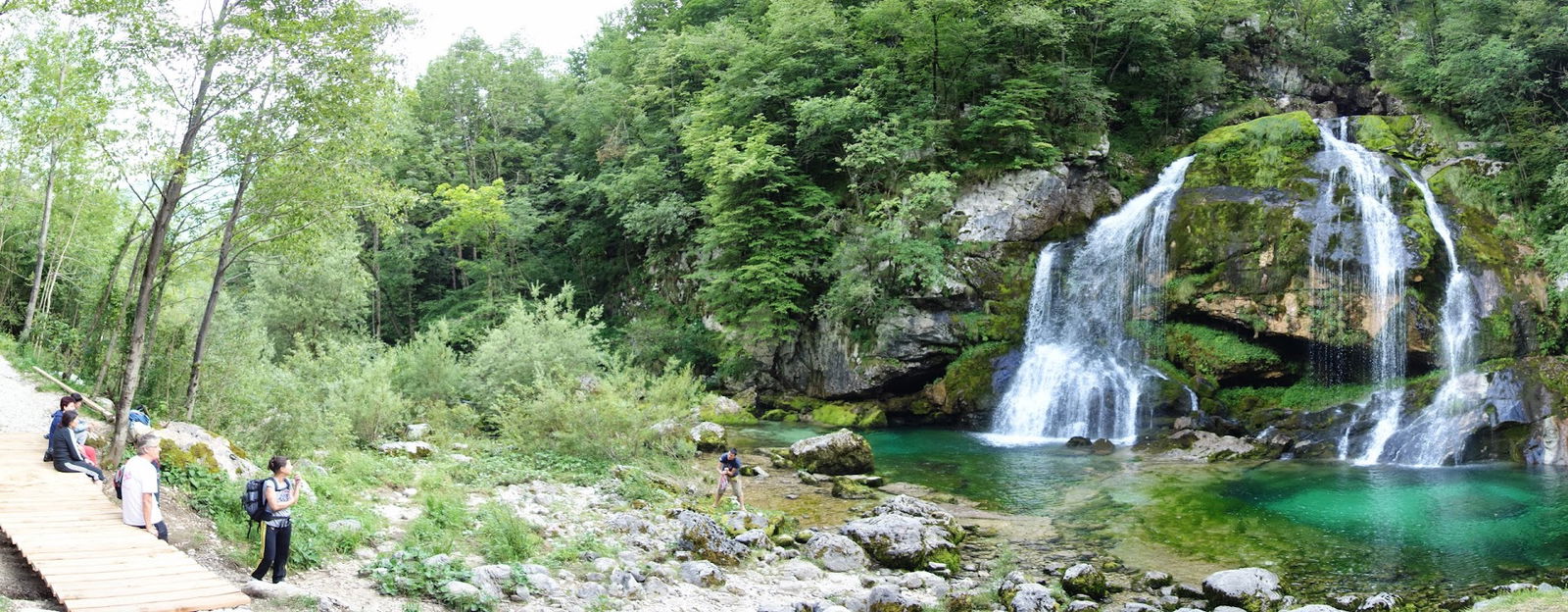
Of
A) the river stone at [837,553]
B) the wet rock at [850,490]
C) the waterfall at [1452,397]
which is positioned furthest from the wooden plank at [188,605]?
the waterfall at [1452,397]

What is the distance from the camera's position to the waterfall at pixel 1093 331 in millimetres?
23016

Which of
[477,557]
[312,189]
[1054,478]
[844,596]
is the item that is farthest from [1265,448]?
[312,189]

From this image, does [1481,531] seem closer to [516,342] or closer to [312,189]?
[312,189]

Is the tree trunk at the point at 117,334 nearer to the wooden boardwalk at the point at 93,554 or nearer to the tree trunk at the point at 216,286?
the tree trunk at the point at 216,286

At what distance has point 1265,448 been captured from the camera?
19953 mm

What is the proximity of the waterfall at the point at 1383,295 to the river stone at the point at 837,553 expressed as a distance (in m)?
13.9

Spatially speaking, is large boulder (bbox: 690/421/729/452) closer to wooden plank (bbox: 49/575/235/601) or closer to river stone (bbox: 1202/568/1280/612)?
river stone (bbox: 1202/568/1280/612)

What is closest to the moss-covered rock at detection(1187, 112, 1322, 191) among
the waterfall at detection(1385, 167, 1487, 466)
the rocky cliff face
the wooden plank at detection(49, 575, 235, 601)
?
the rocky cliff face

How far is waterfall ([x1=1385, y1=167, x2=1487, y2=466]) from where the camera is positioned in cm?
1880

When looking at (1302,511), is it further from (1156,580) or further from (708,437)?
(708,437)

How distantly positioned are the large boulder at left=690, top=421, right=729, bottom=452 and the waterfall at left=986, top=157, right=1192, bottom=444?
7183mm

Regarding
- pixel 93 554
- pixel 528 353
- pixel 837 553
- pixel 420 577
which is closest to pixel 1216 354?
pixel 837 553

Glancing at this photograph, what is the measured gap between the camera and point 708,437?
2116 centimetres

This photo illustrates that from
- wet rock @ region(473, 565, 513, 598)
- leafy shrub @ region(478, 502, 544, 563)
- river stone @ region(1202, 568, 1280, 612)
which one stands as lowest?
river stone @ region(1202, 568, 1280, 612)
